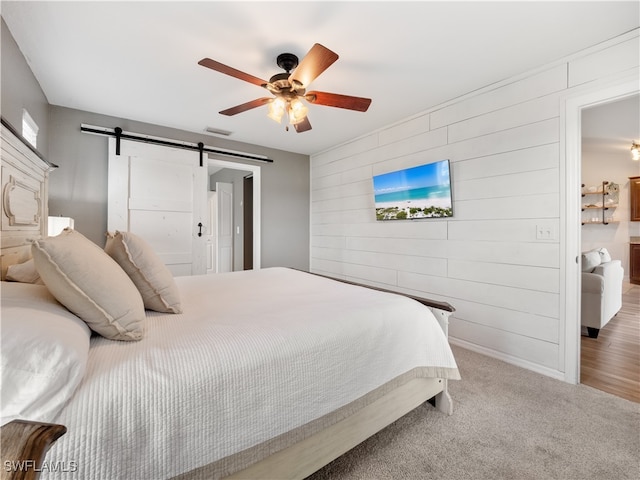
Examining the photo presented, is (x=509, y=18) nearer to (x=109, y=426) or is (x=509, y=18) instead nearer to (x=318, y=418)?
(x=318, y=418)

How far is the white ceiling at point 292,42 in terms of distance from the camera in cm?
177

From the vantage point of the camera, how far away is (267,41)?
6.71 ft

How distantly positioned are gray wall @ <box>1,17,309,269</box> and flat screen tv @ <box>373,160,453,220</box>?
174 cm

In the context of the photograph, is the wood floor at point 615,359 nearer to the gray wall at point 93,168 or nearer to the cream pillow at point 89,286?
the cream pillow at point 89,286

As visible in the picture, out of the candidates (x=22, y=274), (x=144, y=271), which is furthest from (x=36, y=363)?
(x=22, y=274)

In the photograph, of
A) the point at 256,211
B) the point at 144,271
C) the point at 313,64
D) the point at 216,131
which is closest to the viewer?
the point at 144,271

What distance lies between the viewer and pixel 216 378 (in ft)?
3.09

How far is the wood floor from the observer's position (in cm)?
213

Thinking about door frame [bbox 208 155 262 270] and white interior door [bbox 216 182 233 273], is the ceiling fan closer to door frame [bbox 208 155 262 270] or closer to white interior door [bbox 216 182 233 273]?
door frame [bbox 208 155 262 270]

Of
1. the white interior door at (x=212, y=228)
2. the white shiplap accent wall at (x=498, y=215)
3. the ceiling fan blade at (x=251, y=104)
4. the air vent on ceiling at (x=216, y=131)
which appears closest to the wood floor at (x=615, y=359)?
the white shiplap accent wall at (x=498, y=215)

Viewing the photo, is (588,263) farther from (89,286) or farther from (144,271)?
(89,286)

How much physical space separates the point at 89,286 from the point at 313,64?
5.62ft

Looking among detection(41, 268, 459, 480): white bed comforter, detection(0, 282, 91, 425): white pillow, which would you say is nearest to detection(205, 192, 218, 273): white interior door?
detection(41, 268, 459, 480): white bed comforter

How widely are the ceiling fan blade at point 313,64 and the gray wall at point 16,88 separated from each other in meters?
1.89
